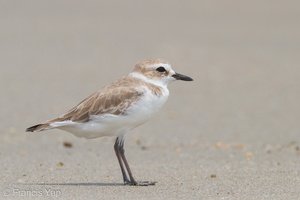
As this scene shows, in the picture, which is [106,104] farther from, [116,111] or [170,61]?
[170,61]

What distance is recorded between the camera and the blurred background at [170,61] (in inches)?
445

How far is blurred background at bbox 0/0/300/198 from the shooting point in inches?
445

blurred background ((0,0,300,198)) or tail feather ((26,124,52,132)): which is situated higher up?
tail feather ((26,124,52,132))

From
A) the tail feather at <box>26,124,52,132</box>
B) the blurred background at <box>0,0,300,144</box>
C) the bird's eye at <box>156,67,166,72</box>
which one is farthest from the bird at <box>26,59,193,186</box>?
the blurred background at <box>0,0,300,144</box>

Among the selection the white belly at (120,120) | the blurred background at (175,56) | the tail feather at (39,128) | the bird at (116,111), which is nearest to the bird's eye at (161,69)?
the bird at (116,111)

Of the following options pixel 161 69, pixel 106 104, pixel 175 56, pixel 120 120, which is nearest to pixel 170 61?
pixel 175 56

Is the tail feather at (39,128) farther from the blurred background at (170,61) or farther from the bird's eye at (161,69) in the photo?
the blurred background at (170,61)

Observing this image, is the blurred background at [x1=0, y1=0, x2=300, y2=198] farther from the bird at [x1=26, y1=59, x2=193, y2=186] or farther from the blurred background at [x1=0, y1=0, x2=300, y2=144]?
the bird at [x1=26, y1=59, x2=193, y2=186]

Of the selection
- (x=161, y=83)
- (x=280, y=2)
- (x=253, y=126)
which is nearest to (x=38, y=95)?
(x=253, y=126)

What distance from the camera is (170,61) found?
1666cm

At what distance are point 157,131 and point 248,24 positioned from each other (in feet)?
43.0

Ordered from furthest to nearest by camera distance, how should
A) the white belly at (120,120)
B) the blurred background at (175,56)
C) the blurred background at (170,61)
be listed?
the blurred background at (175,56), the blurred background at (170,61), the white belly at (120,120)

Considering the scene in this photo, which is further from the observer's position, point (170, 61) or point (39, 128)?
point (170, 61)

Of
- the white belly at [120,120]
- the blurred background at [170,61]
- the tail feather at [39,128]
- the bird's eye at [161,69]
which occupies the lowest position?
the blurred background at [170,61]
